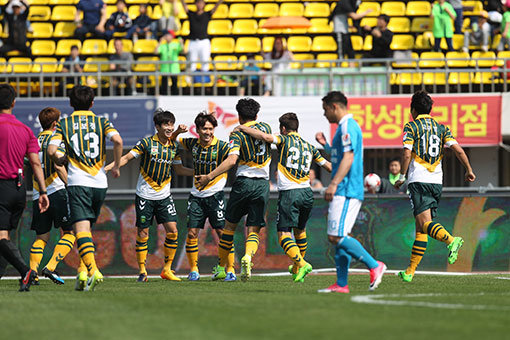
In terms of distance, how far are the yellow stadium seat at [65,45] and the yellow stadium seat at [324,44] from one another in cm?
605

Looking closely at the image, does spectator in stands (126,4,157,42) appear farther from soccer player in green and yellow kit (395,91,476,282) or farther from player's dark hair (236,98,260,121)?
soccer player in green and yellow kit (395,91,476,282)

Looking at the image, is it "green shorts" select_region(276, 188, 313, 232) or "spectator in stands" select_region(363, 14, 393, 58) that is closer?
"green shorts" select_region(276, 188, 313, 232)

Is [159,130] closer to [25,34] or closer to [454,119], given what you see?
[454,119]

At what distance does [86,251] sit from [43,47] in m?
15.7

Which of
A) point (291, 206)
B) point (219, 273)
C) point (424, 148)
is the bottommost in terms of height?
point (219, 273)

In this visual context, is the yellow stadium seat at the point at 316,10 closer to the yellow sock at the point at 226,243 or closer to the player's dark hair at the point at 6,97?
the yellow sock at the point at 226,243

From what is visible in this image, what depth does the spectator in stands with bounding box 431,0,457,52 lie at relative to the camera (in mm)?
22328

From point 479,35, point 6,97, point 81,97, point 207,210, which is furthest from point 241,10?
point 81,97

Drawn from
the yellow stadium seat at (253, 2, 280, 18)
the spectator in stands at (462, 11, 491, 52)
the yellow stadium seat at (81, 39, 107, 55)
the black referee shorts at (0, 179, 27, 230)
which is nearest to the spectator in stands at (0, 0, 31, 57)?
the yellow stadium seat at (81, 39, 107, 55)

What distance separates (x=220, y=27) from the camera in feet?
80.5

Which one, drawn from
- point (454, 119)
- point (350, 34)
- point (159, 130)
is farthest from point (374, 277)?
point (350, 34)

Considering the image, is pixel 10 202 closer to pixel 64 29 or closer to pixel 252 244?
pixel 252 244

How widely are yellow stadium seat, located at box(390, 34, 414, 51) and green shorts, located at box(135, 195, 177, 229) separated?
12.4 m

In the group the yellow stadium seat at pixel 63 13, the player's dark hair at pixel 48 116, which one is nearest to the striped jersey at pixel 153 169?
the player's dark hair at pixel 48 116
